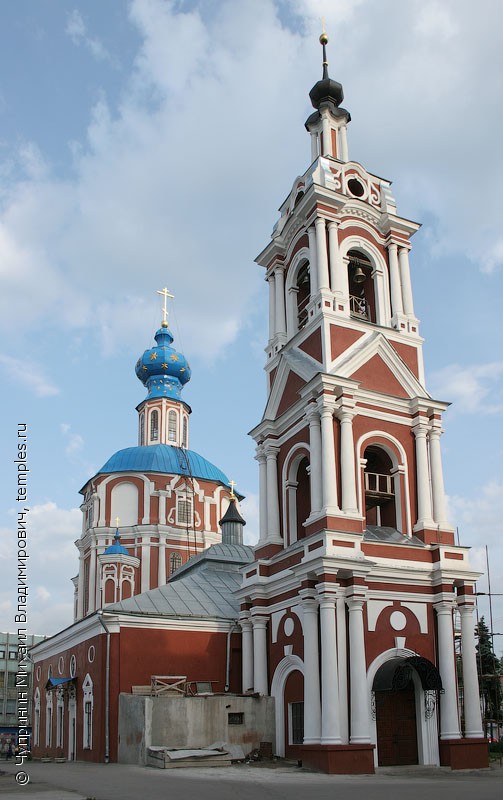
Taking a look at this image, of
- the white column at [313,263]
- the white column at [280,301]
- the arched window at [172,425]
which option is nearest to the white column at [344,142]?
the white column at [313,263]

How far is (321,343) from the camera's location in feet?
71.0

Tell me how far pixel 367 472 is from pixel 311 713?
6366mm

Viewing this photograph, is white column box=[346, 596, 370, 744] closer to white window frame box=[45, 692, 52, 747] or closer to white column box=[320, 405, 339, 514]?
white column box=[320, 405, 339, 514]

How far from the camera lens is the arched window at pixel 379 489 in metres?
21.5

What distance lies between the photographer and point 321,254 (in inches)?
886

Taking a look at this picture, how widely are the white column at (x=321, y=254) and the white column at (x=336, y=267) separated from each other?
0.54ft

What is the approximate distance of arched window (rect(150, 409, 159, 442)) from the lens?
4331cm

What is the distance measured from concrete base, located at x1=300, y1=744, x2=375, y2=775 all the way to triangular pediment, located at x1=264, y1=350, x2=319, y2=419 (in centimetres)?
880

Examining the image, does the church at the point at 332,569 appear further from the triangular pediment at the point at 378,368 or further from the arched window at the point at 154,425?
the arched window at the point at 154,425

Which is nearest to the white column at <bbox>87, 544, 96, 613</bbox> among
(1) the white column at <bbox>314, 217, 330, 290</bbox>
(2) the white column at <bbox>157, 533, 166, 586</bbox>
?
(2) the white column at <bbox>157, 533, 166, 586</bbox>

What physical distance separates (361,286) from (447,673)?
10.9 metres

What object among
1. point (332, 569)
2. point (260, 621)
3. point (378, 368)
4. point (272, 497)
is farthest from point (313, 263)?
point (260, 621)

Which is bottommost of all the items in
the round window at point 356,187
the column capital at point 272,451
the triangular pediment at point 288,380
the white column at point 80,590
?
the white column at point 80,590

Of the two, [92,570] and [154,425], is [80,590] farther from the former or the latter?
[154,425]
